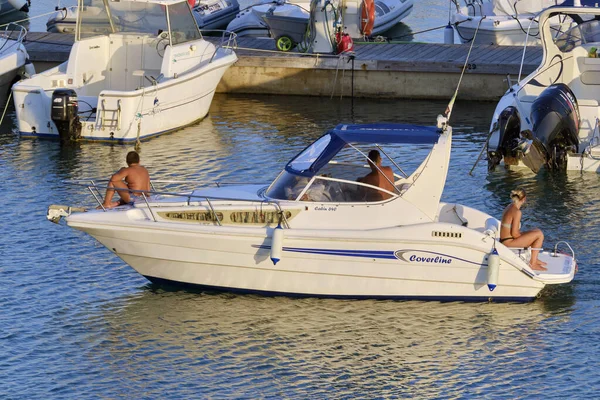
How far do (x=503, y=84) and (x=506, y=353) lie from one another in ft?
52.5

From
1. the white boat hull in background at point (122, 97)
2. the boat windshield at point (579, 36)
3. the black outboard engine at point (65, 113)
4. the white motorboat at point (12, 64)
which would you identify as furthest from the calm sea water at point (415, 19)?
the black outboard engine at point (65, 113)

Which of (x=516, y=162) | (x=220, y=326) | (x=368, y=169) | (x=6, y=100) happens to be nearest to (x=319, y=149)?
(x=368, y=169)

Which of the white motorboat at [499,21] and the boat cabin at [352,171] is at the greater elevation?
the white motorboat at [499,21]

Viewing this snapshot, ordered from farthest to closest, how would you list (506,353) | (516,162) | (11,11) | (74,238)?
(11,11), (516,162), (74,238), (506,353)

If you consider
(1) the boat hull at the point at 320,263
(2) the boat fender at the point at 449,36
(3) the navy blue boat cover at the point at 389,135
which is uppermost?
(2) the boat fender at the point at 449,36

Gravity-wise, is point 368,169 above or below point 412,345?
above

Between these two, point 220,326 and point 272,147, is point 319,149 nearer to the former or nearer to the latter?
point 220,326

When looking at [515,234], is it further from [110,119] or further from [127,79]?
[127,79]

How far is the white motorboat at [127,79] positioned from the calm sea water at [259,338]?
18.1 feet

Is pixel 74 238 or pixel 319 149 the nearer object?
pixel 319 149

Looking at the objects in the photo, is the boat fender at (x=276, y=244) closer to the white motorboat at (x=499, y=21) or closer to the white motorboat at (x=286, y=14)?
the white motorboat at (x=286, y=14)

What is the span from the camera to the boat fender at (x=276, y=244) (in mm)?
14875

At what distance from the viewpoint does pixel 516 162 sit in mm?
23109

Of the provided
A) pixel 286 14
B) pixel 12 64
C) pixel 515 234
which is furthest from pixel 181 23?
pixel 515 234
